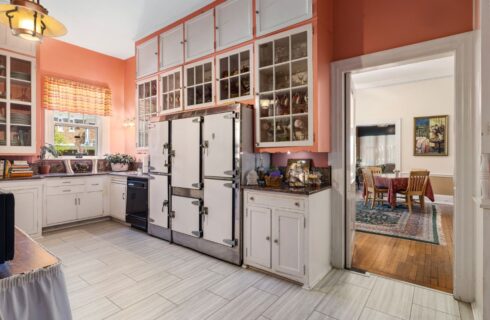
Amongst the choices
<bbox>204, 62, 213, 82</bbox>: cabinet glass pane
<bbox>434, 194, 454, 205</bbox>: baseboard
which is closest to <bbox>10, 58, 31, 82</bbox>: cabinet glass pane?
<bbox>204, 62, 213, 82</bbox>: cabinet glass pane

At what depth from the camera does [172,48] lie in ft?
13.6

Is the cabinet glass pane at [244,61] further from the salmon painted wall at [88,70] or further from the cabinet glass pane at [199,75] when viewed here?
the salmon painted wall at [88,70]

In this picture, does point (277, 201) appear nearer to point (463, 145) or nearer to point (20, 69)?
point (463, 145)

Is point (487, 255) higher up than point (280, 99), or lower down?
lower down

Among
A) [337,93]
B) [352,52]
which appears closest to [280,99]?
[337,93]

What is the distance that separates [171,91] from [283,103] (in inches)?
82.4

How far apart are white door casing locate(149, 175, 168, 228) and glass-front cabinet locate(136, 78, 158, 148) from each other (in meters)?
1.26

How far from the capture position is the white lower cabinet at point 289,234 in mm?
2496

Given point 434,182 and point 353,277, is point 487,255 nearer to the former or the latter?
point 353,277

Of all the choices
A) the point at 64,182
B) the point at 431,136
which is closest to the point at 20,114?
the point at 64,182

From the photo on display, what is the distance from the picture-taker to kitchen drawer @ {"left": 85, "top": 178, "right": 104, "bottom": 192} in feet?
15.2

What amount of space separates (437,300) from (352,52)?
254 centimetres

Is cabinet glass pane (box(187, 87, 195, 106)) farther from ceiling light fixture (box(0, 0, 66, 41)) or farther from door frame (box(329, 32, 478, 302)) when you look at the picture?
door frame (box(329, 32, 478, 302))

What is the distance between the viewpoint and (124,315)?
209cm
